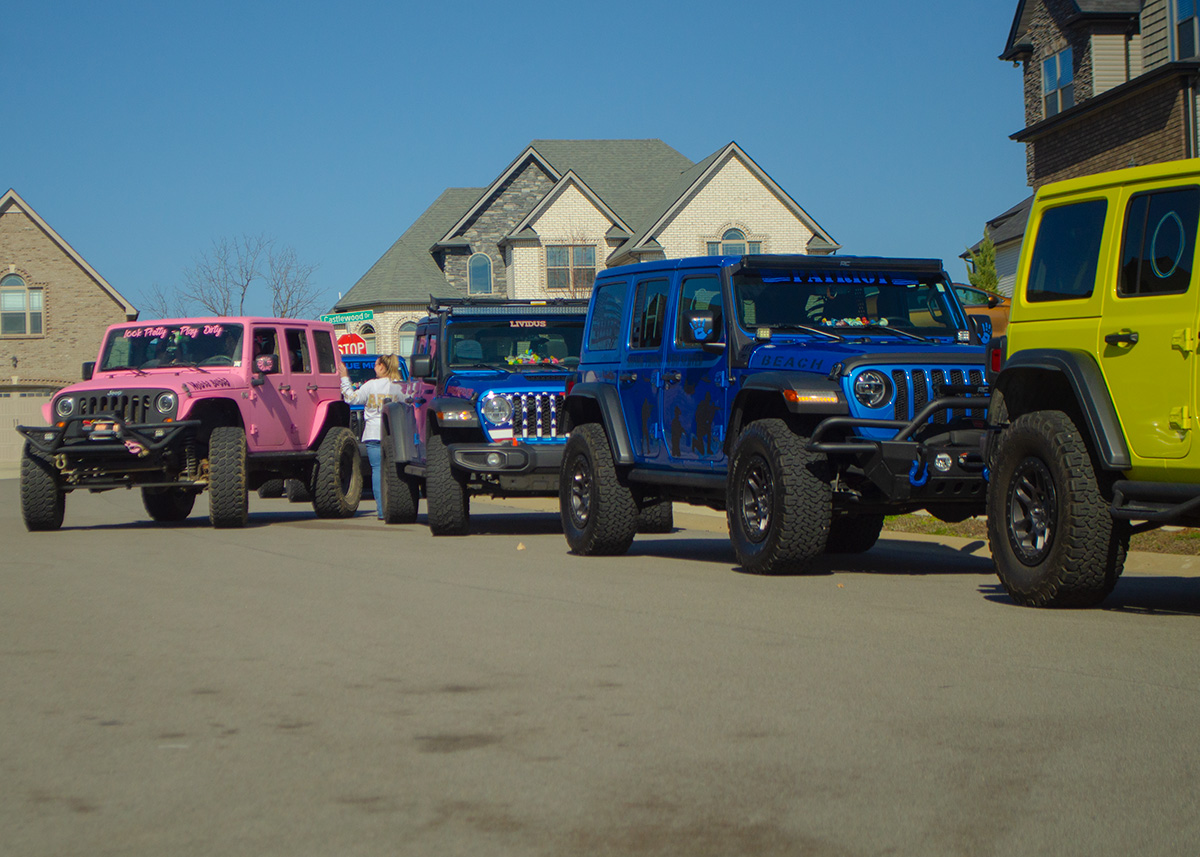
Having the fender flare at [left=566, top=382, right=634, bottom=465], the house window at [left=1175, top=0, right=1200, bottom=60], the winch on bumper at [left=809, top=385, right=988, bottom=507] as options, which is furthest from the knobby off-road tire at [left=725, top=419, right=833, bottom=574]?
the house window at [left=1175, top=0, right=1200, bottom=60]

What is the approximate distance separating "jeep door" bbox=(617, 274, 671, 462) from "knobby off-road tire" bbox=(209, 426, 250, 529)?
5.00 metres

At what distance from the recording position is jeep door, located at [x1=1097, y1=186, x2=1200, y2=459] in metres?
7.30

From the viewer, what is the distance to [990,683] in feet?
19.8

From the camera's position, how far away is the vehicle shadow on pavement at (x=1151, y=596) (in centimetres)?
822

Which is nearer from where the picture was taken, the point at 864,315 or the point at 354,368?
the point at 864,315

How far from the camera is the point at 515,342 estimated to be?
1556 centimetres

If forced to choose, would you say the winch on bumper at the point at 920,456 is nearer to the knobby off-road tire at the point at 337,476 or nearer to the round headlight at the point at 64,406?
the round headlight at the point at 64,406

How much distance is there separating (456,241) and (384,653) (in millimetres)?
47613

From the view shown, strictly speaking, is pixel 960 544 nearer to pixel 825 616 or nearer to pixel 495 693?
pixel 825 616

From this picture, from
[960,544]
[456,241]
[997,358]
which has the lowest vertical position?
[960,544]

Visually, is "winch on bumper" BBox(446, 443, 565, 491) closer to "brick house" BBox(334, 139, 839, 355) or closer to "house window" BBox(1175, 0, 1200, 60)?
"house window" BBox(1175, 0, 1200, 60)

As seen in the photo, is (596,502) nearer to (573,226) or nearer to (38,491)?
(38,491)

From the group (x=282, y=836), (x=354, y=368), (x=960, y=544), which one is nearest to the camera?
(x=282, y=836)

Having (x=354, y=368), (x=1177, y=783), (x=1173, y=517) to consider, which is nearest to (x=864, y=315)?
(x=1173, y=517)
